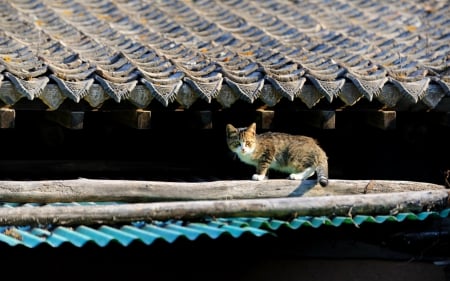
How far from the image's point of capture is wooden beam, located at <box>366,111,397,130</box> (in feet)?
24.1

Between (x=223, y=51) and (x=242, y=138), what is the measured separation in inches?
37.6

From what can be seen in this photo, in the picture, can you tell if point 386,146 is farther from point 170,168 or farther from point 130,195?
point 130,195

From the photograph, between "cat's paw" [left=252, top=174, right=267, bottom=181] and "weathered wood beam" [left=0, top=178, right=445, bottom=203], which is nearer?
"weathered wood beam" [left=0, top=178, right=445, bottom=203]

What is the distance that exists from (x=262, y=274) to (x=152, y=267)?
0.84 metres

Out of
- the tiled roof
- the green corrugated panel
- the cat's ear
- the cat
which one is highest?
the tiled roof

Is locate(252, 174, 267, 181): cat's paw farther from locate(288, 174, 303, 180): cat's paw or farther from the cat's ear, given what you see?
the cat's ear

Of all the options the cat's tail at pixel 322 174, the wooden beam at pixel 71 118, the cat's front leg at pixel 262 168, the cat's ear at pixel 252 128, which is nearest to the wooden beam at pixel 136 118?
the wooden beam at pixel 71 118

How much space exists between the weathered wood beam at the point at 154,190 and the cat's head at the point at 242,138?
0.60 metres

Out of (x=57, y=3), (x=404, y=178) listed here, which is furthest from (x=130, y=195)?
(x=57, y=3)

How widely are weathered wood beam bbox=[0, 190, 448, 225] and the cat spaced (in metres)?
0.67

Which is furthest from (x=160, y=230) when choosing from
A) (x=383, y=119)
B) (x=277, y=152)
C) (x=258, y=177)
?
(x=383, y=119)

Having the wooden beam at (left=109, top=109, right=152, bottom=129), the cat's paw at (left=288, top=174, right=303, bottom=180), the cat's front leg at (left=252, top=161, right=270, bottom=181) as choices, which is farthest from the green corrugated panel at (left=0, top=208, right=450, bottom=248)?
the cat's front leg at (left=252, top=161, right=270, bottom=181)

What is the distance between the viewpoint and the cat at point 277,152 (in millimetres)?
7574

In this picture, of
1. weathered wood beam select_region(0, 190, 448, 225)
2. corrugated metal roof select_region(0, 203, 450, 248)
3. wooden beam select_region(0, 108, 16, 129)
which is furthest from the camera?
wooden beam select_region(0, 108, 16, 129)
